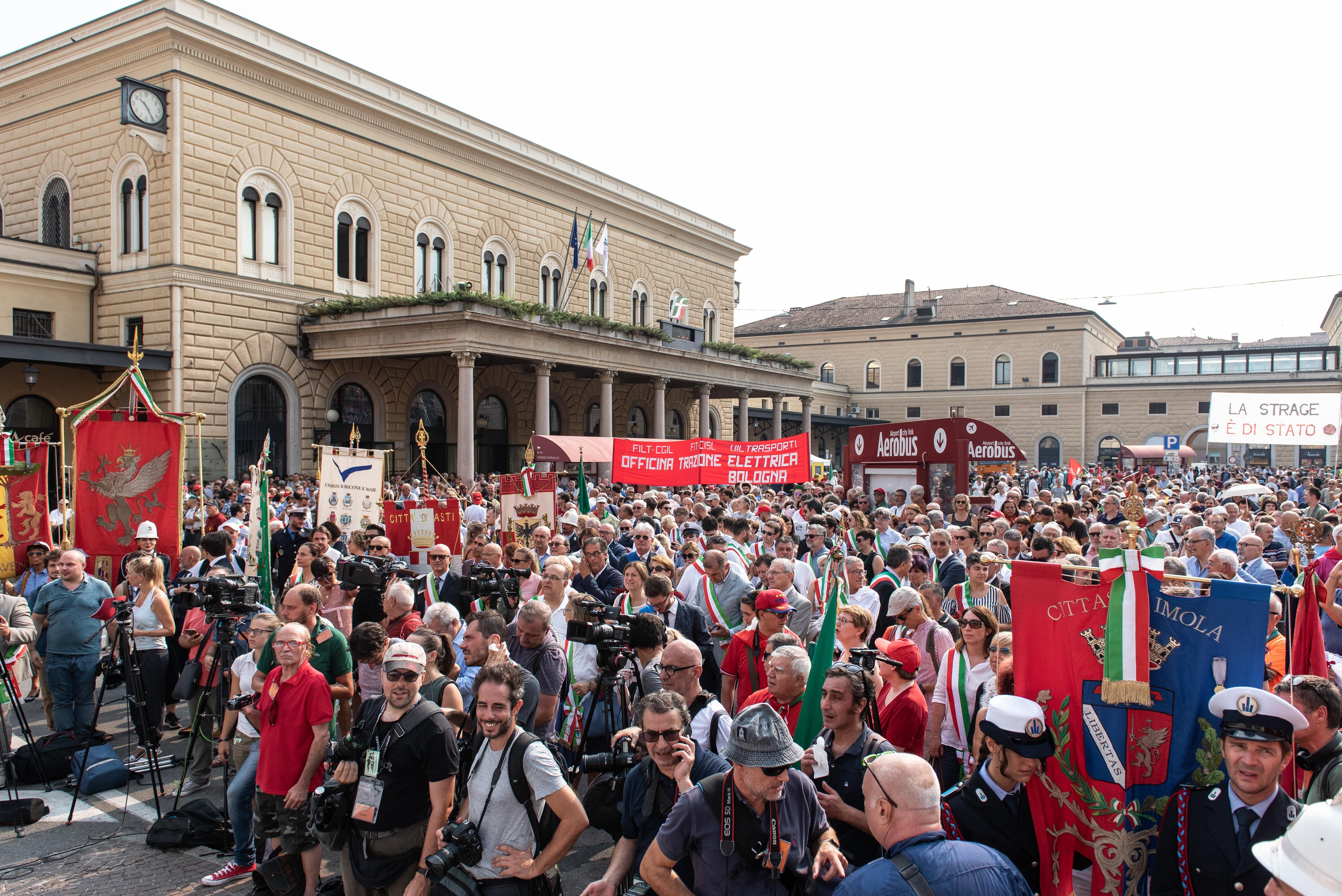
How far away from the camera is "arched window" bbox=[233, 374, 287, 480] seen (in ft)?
84.3

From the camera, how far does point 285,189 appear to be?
89.0 ft

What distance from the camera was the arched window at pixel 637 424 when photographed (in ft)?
135

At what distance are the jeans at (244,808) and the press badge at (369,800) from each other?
52.7 inches

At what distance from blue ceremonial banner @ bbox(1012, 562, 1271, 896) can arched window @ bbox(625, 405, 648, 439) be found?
37019 millimetres

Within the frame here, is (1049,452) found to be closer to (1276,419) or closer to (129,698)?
(1276,419)

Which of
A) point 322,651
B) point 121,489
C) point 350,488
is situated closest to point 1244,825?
point 322,651

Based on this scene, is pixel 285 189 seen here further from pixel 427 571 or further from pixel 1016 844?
pixel 1016 844

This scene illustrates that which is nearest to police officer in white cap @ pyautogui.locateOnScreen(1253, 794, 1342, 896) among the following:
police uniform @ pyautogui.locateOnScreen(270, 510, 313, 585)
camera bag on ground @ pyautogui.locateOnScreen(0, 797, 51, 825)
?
camera bag on ground @ pyautogui.locateOnScreen(0, 797, 51, 825)

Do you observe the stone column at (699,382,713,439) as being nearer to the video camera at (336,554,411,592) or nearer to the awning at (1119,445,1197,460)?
the awning at (1119,445,1197,460)

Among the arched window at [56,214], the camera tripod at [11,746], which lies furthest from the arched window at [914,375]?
the camera tripod at [11,746]

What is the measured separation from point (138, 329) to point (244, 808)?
22.9m

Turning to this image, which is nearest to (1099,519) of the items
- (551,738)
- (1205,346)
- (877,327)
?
(551,738)

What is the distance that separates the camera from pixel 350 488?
1218cm

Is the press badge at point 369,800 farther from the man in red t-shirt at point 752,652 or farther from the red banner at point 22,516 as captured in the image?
A: the red banner at point 22,516
